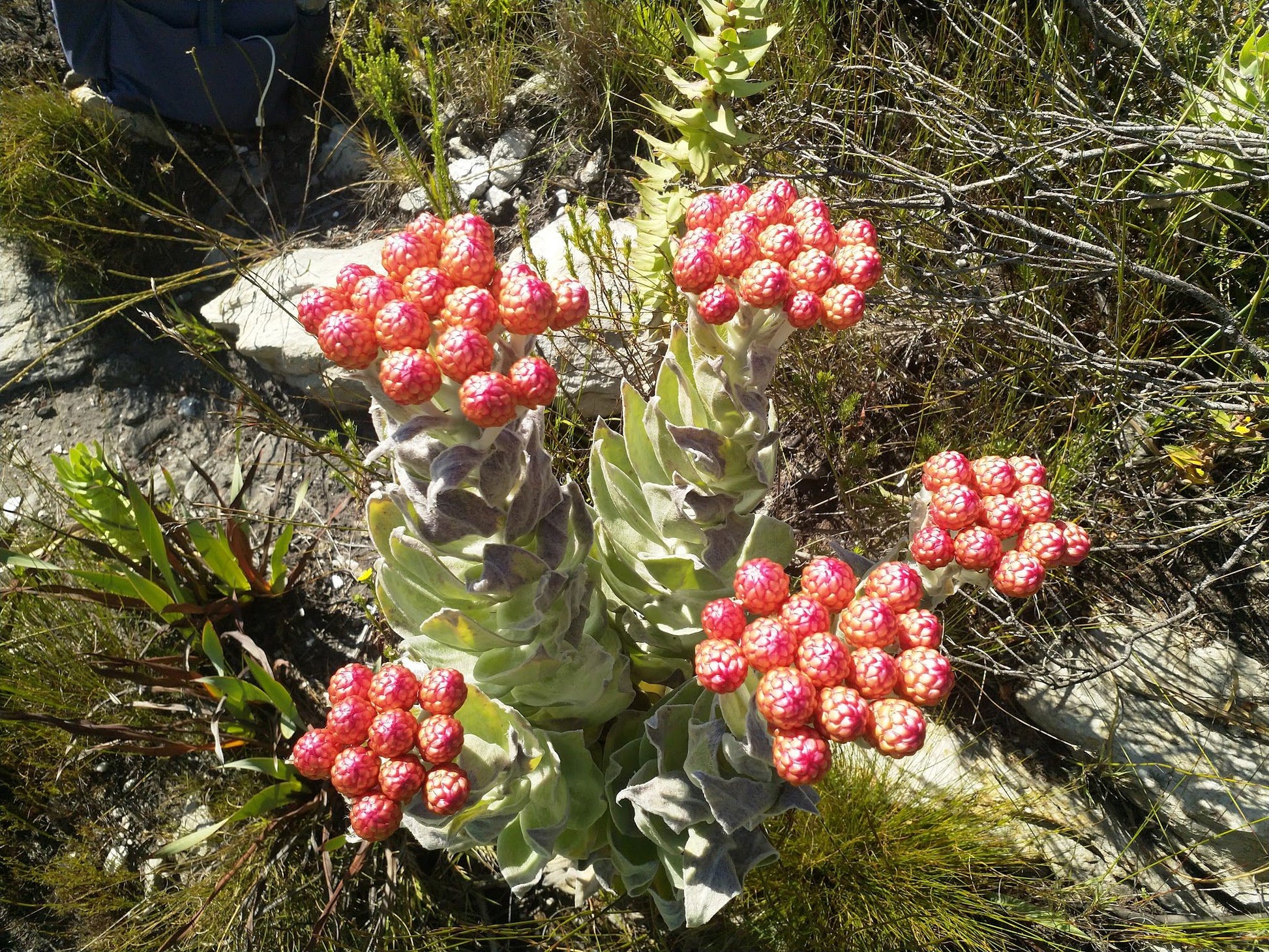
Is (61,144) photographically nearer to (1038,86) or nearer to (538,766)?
(538,766)

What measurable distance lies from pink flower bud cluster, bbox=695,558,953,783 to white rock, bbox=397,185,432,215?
2.70m

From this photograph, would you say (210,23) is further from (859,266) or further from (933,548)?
(933,548)

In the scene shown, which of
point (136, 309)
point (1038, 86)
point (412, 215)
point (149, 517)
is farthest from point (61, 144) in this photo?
point (1038, 86)

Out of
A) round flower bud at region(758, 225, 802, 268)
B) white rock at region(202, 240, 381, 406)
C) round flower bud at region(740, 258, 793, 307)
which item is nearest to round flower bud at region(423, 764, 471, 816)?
round flower bud at region(740, 258, 793, 307)

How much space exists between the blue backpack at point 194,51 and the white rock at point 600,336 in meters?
1.53

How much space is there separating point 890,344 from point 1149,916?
5.93 ft

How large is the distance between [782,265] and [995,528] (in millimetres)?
561

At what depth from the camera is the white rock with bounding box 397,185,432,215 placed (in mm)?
3381

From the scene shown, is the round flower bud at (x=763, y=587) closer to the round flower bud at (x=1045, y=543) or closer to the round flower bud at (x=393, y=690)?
the round flower bud at (x=1045, y=543)

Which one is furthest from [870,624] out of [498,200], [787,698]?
[498,200]

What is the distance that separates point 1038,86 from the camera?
260cm

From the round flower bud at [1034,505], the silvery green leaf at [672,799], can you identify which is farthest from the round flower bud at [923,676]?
the silvery green leaf at [672,799]

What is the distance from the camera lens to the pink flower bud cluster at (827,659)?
3.56 feet

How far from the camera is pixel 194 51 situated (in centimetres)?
307
